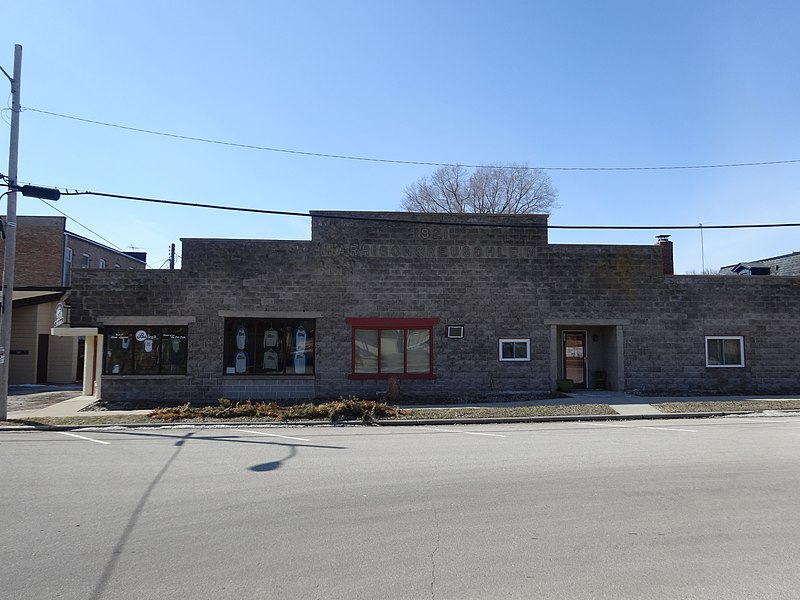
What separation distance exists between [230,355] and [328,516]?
48.3 ft

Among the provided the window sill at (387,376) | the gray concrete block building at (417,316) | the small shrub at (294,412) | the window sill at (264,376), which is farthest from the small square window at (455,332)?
the window sill at (264,376)

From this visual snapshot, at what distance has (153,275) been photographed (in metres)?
20.4

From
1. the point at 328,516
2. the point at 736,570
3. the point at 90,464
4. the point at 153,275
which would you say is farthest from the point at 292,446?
the point at 153,275

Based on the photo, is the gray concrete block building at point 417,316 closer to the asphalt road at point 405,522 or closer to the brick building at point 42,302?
the asphalt road at point 405,522

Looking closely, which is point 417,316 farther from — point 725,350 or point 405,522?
point 405,522

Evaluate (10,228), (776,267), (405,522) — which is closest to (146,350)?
(10,228)

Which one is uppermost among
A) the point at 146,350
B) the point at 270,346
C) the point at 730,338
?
the point at 730,338

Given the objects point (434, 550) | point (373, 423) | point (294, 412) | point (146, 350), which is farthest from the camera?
point (146, 350)

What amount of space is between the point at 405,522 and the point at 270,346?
15043mm

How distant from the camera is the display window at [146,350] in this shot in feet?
66.8

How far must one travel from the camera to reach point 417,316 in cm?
2105

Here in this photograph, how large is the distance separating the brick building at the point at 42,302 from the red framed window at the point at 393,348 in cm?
1490

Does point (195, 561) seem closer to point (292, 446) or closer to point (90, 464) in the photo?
point (90, 464)

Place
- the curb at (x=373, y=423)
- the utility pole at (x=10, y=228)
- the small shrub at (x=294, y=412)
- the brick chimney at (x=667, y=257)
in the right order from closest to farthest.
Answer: the curb at (x=373, y=423)
the utility pole at (x=10, y=228)
the small shrub at (x=294, y=412)
the brick chimney at (x=667, y=257)
